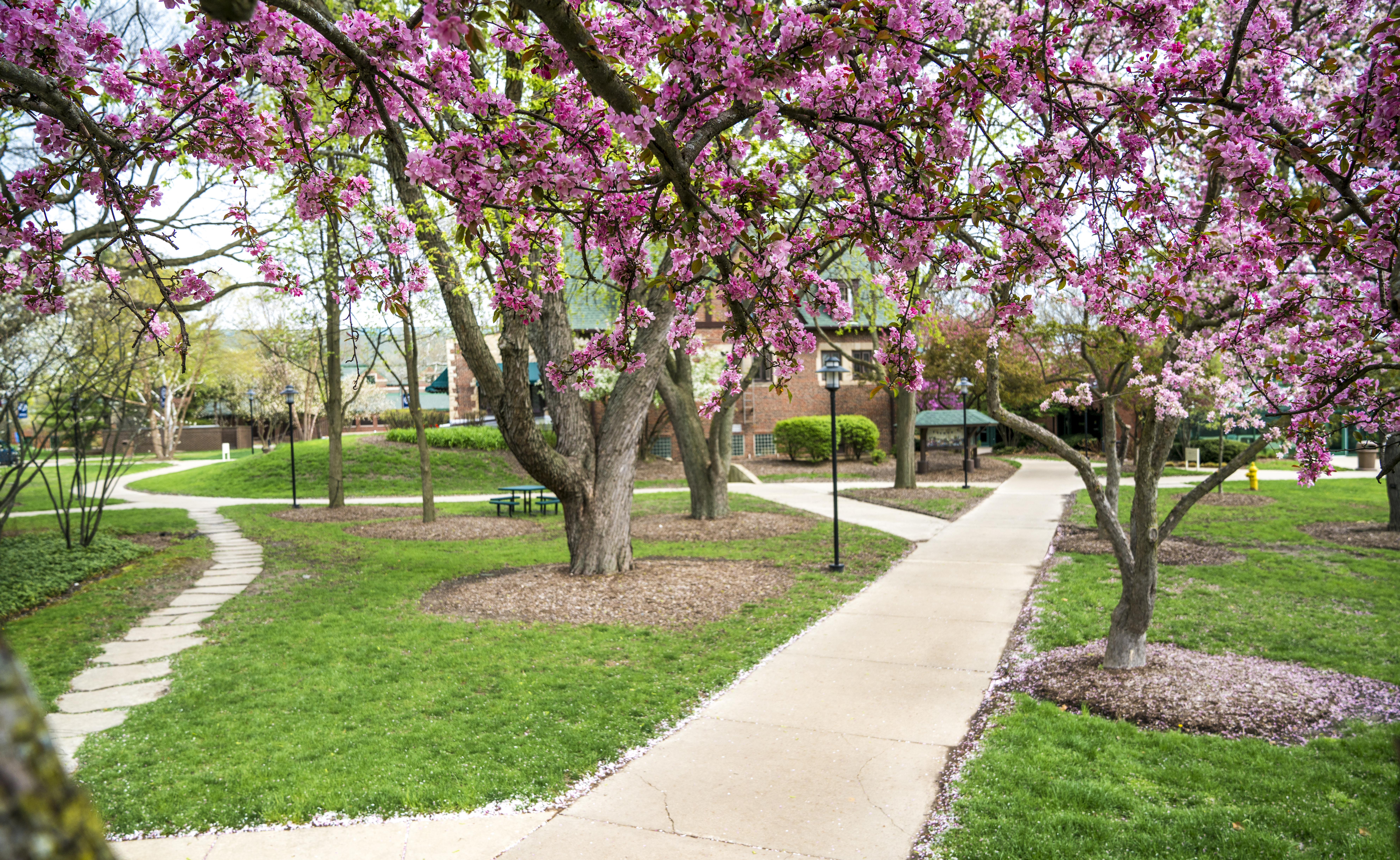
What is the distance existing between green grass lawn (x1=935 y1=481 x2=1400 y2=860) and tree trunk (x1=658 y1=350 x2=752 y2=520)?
25.0 feet

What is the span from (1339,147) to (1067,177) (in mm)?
1012

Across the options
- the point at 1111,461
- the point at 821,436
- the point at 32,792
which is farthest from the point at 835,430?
the point at 821,436

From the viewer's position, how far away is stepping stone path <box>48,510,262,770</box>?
5.09 meters

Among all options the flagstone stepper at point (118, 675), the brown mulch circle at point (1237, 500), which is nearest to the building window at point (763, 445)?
the brown mulch circle at point (1237, 500)

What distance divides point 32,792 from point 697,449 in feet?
45.2

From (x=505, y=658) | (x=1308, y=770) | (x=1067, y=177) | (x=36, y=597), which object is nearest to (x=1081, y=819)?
(x=1308, y=770)

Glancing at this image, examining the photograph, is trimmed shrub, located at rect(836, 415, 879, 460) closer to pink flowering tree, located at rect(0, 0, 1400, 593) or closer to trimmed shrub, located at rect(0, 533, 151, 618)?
trimmed shrub, located at rect(0, 533, 151, 618)

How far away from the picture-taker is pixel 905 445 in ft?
66.3

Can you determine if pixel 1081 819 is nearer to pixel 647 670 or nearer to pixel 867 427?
pixel 647 670

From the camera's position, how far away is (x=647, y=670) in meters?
6.12

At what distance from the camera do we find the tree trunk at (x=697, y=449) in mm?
13930

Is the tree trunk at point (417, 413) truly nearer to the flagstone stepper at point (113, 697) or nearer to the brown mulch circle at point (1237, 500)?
the flagstone stepper at point (113, 697)

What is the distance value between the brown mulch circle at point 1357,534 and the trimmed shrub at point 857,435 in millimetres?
15860

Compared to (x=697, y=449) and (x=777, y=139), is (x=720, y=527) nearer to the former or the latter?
(x=697, y=449)
